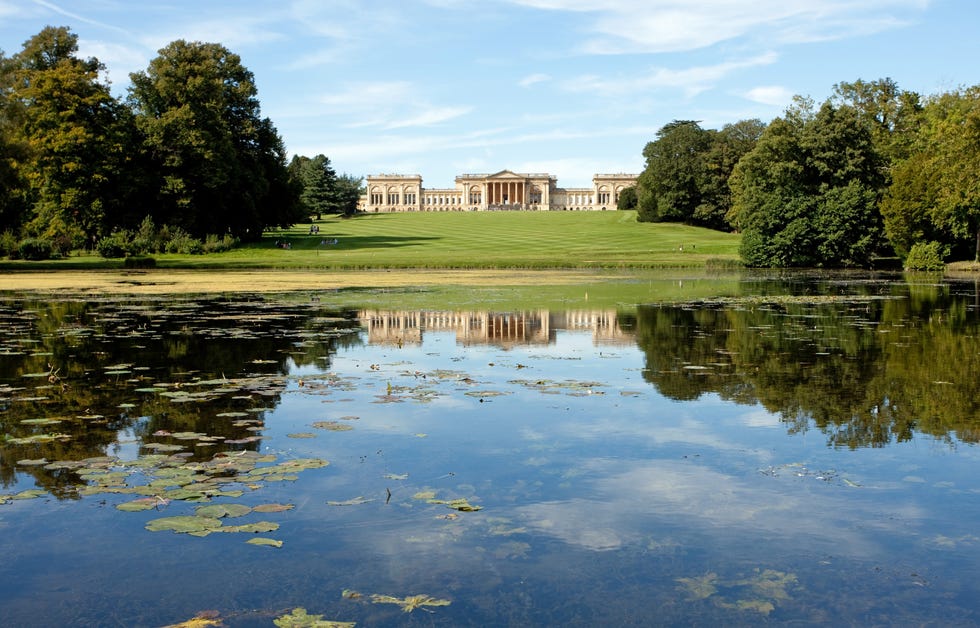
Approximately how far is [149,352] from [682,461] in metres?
9.74

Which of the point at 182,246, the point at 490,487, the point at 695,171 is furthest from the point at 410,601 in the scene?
the point at 695,171

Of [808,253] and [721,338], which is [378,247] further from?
[721,338]

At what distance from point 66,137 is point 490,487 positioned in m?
49.6

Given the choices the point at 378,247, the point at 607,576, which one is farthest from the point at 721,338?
the point at 378,247

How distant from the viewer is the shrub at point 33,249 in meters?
51.6

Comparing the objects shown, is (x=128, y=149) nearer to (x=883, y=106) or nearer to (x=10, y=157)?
(x=10, y=157)

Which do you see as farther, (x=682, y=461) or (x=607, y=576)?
(x=682, y=461)

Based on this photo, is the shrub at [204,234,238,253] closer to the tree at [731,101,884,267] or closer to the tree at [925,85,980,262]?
the tree at [731,101,884,267]

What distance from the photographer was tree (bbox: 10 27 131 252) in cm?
5056

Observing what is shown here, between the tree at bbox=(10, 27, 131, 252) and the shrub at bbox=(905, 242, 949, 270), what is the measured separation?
43.8m

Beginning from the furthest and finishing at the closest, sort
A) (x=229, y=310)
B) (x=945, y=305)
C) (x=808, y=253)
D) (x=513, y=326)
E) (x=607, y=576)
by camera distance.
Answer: (x=808, y=253) < (x=945, y=305) < (x=229, y=310) < (x=513, y=326) < (x=607, y=576)

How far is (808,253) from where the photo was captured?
173ft

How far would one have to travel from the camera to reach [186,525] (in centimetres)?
623

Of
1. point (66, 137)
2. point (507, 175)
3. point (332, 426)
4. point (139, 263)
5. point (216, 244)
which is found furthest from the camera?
point (507, 175)
